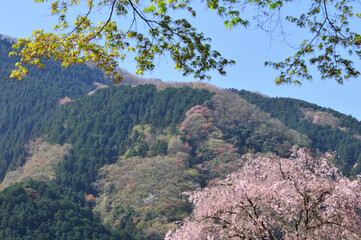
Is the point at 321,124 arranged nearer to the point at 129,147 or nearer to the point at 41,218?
the point at 129,147

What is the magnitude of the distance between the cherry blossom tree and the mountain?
27928mm

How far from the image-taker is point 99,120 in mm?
72000

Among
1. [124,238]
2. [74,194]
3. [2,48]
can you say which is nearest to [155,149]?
[74,194]

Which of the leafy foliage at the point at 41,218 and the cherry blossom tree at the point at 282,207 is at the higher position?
the cherry blossom tree at the point at 282,207

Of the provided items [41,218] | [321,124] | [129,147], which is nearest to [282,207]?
[41,218]

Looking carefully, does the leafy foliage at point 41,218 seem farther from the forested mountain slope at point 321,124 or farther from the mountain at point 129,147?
the forested mountain slope at point 321,124

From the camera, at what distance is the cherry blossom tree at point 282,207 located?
970cm

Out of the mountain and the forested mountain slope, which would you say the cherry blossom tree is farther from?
the forested mountain slope

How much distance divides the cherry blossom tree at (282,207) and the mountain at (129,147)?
91.6 feet

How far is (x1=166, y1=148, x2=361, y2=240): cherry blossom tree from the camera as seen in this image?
9.70 m

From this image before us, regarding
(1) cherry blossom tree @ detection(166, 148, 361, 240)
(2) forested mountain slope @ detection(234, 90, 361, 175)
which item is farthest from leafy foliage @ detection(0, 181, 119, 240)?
(2) forested mountain slope @ detection(234, 90, 361, 175)

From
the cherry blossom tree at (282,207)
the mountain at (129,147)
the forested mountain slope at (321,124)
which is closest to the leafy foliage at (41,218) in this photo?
the mountain at (129,147)

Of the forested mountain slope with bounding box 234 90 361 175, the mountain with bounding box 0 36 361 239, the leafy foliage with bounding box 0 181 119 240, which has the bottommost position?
the leafy foliage with bounding box 0 181 119 240

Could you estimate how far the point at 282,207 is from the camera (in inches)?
393
